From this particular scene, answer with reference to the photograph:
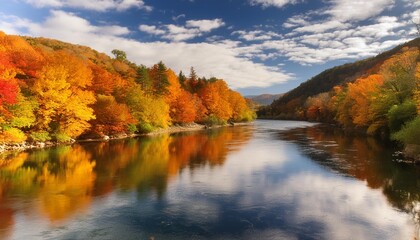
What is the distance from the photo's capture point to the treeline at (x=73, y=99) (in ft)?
127

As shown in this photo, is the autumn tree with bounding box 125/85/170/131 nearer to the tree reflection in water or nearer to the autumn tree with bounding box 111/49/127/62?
the tree reflection in water

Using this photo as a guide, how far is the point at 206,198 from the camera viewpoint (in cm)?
1922

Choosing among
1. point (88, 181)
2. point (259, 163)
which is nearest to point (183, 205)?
point (88, 181)

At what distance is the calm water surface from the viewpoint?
47.0 feet

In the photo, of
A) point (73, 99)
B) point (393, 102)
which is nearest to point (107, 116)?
point (73, 99)

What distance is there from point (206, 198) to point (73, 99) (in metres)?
32.4

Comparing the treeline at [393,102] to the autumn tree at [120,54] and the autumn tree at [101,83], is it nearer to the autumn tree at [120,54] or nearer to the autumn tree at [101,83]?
the autumn tree at [101,83]

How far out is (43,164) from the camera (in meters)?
29.5

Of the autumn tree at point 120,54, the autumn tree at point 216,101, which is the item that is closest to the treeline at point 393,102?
the autumn tree at point 216,101

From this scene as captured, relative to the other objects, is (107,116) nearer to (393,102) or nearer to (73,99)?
(73,99)

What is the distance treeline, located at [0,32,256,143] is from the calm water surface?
771 centimetres

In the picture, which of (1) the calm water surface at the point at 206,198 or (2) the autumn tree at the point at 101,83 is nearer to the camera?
(1) the calm water surface at the point at 206,198

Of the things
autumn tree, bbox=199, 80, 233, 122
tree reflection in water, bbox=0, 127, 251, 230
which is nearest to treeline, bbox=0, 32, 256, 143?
tree reflection in water, bbox=0, 127, 251, 230

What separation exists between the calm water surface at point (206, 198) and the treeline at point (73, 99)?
771 centimetres
